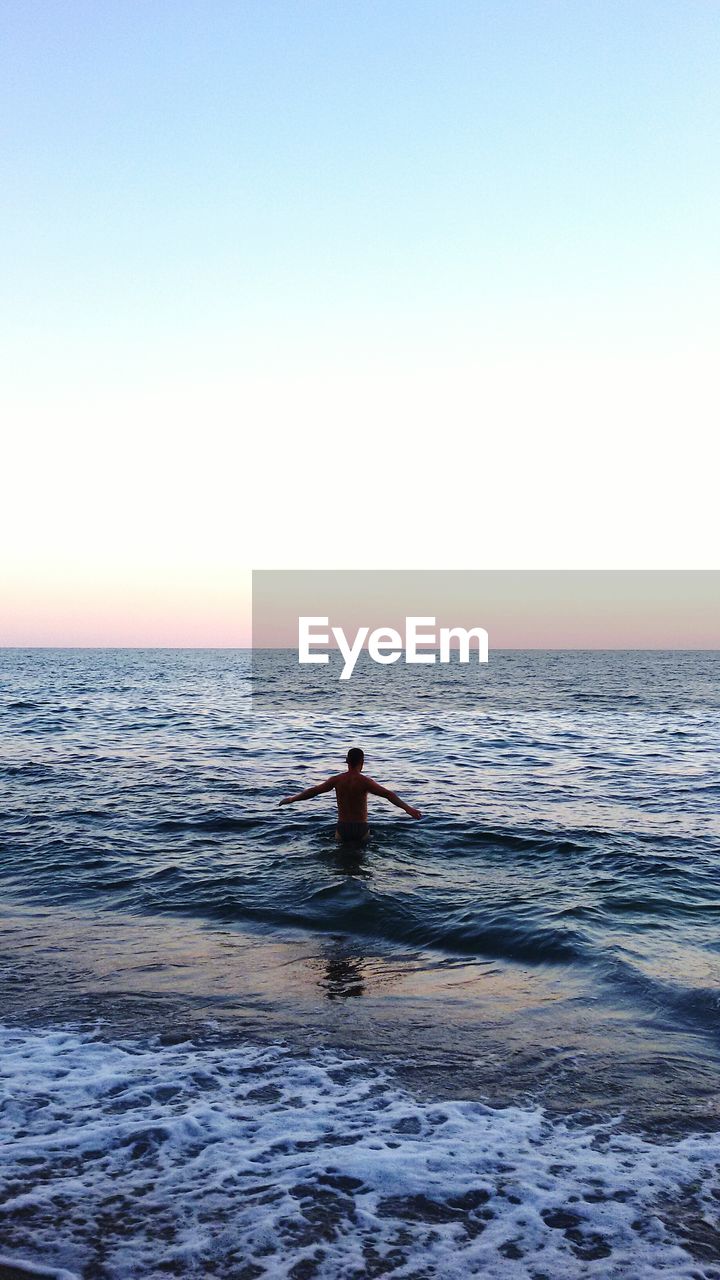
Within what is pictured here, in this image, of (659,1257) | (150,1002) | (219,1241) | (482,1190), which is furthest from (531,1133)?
(150,1002)

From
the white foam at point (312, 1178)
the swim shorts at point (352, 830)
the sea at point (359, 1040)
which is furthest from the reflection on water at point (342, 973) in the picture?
the swim shorts at point (352, 830)

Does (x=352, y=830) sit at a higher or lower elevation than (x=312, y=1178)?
lower

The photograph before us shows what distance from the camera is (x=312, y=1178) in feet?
14.8

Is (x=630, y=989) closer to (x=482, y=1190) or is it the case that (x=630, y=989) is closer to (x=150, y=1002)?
(x=482, y=1190)

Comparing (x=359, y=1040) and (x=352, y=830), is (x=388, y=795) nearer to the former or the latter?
(x=352, y=830)

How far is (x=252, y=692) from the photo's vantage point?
171 ft

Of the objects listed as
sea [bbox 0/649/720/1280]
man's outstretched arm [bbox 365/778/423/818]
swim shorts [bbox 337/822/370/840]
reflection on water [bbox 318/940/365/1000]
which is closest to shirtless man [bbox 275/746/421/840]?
swim shorts [bbox 337/822/370/840]

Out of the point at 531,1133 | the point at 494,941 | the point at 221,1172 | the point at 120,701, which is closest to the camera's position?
the point at 221,1172

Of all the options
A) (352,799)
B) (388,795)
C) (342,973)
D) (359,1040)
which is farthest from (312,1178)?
(352,799)

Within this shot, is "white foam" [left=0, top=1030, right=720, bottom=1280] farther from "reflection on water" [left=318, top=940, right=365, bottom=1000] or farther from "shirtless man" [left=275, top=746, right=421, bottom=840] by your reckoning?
"shirtless man" [left=275, top=746, right=421, bottom=840]

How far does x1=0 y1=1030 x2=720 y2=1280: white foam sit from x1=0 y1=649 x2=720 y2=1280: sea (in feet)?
0.05

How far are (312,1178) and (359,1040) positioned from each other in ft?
5.88

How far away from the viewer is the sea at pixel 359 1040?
161 inches

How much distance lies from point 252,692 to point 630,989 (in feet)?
150
